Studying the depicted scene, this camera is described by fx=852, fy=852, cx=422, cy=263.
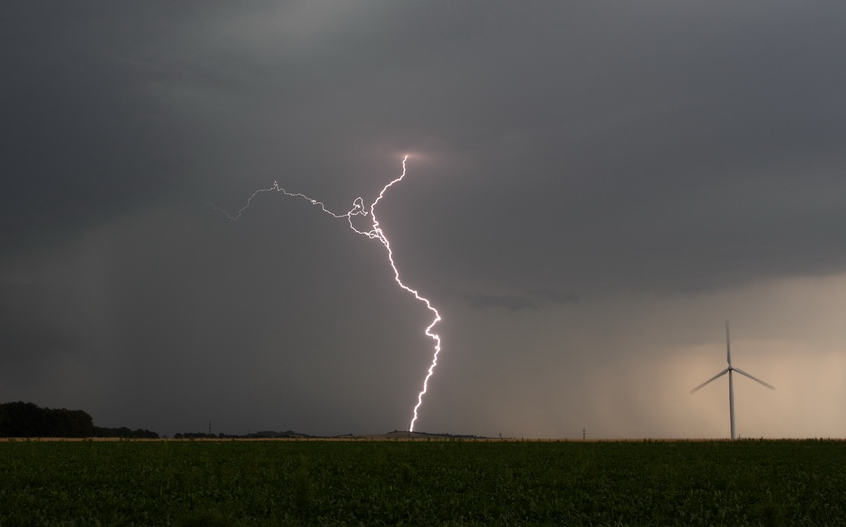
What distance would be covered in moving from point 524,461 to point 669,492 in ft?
52.6

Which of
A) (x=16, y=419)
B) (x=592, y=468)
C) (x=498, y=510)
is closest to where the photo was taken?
(x=498, y=510)

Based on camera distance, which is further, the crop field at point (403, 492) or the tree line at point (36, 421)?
the tree line at point (36, 421)

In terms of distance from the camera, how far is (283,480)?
34.2m

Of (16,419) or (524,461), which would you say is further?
(16,419)

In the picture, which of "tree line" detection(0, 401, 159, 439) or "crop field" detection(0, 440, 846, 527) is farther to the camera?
"tree line" detection(0, 401, 159, 439)

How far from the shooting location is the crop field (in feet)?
84.1

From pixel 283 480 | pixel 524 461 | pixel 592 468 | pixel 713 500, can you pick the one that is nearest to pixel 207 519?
pixel 283 480

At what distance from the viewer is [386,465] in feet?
138

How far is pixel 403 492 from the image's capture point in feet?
102

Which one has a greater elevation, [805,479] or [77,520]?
[805,479]

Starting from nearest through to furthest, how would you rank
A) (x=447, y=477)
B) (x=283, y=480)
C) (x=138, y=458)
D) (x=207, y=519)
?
(x=207, y=519)
(x=283, y=480)
(x=447, y=477)
(x=138, y=458)

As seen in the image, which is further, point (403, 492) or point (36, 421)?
point (36, 421)

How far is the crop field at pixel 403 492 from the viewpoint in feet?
84.1

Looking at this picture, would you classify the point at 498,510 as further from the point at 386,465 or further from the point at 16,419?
the point at 16,419
